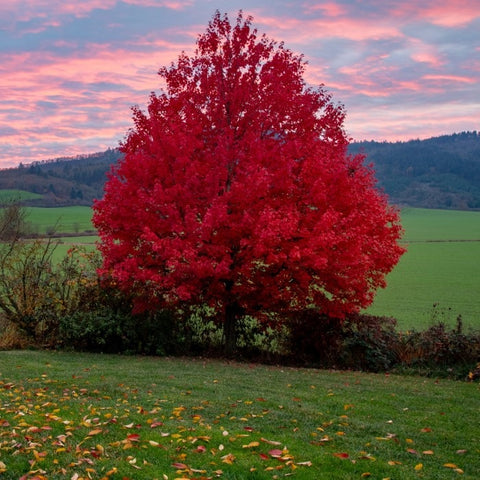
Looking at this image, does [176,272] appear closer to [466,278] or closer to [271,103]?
[271,103]

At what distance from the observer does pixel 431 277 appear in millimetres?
53094

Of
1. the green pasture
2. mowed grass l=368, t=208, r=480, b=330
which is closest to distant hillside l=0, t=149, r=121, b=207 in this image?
the green pasture

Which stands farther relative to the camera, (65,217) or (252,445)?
(65,217)

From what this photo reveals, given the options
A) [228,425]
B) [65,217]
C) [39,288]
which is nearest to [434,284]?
[39,288]

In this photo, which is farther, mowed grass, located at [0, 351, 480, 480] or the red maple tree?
the red maple tree

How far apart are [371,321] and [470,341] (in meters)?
3.30

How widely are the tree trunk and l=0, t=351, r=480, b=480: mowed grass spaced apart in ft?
13.8

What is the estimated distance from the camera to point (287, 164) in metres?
15.9

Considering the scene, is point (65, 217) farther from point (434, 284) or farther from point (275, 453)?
point (275, 453)

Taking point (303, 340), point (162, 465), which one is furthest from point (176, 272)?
point (162, 465)

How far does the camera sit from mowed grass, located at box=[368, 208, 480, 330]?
33312 millimetres

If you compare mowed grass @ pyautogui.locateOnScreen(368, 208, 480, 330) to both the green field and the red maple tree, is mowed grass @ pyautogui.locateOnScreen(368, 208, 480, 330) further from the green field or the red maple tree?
the red maple tree

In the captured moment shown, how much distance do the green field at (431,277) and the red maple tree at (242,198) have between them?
9.20 feet

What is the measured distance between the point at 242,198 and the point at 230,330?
20.1ft
